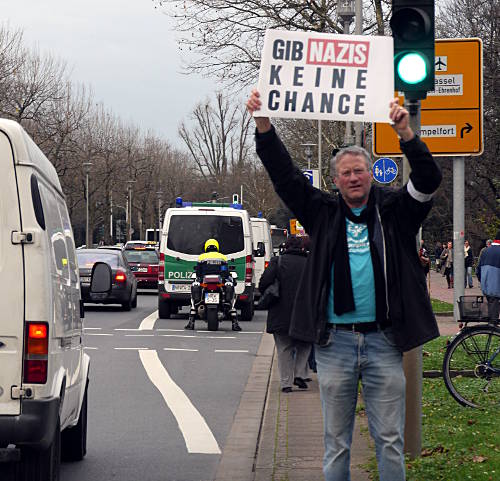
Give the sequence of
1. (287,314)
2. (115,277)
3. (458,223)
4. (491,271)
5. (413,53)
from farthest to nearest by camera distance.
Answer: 1. (115,277)
2. (458,223)
3. (491,271)
4. (287,314)
5. (413,53)

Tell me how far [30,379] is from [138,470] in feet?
Answer: 8.05

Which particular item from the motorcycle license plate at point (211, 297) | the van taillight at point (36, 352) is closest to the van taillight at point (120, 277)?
the motorcycle license plate at point (211, 297)

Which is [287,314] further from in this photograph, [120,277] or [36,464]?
[120,277]

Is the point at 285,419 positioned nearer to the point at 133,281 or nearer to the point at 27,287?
the point at 27,287

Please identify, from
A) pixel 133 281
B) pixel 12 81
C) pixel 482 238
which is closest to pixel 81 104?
pixel 12 81

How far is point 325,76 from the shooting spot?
19.2ft

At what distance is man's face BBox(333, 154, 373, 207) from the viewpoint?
17.8ft

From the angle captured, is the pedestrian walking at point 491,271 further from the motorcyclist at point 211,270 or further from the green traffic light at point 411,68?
the green traffic light at point 411,68

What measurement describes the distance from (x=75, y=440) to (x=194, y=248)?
16.6 m

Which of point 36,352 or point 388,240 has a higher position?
point 388,240

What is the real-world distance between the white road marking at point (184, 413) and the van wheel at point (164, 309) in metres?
9.10

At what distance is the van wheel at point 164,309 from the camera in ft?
80.9

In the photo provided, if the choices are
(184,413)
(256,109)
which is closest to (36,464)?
(256,109)

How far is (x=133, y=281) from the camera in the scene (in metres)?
28.8
